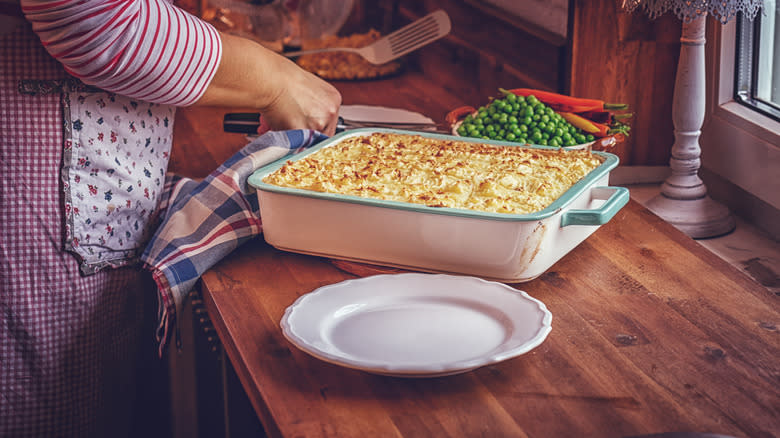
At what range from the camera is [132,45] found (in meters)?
1.04

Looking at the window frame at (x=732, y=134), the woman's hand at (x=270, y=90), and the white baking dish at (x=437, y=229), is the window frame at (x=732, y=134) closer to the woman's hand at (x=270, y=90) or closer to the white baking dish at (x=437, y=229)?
the white baking dish at (x=437, y=229)

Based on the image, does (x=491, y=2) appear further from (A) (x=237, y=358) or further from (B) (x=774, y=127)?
(A) (x=237, y=358)

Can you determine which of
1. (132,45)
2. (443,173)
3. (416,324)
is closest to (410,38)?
(443,173)

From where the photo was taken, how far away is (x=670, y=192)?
Result: 1424 millimetres

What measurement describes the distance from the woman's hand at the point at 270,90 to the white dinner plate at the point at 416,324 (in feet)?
1.48

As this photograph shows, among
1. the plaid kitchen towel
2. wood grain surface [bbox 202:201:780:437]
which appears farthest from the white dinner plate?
the plaid kitchen towel

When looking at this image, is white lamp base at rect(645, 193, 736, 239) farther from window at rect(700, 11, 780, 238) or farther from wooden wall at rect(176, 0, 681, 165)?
wooden wall at rect(176, 0, 681, 165)

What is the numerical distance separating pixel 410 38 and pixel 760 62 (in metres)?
1.00

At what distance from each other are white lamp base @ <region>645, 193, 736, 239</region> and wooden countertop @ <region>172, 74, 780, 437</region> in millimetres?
205

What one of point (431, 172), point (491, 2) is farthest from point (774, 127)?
point (491, 2)

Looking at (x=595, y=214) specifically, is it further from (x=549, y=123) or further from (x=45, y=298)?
(x=45, y=298)

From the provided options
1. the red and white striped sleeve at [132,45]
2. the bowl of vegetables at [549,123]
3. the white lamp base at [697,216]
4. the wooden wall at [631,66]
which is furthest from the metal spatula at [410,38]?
the red and white striped sleeve at [132,45]

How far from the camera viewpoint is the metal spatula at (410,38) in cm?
205

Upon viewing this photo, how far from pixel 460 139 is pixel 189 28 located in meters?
0.50
